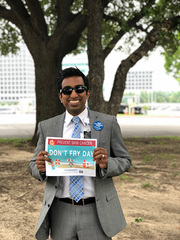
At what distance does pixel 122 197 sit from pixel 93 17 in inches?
180

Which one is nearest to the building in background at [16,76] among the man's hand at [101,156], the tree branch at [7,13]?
the tree branch at [7,13]

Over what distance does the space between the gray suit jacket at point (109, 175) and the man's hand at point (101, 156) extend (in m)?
0.08

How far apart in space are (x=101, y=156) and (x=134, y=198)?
13.3ft

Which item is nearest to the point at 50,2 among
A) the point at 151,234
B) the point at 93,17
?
the point at 93,17

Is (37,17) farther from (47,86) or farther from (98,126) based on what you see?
(98,126)

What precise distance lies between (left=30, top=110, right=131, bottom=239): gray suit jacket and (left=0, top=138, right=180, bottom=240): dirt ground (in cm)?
214

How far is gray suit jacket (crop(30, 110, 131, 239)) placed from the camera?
2135 millimetres

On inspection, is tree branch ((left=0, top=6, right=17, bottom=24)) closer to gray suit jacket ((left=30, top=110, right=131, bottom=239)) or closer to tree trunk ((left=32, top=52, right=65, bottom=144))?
tree trunk ((left=32, top=52, right=65, bottom=144))

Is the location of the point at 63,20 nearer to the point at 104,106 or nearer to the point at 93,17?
the point at 93,17

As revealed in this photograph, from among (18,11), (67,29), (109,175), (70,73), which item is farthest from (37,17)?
(109,175)

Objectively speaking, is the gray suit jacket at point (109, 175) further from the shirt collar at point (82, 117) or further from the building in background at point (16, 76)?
the building in background at point (16, 76)

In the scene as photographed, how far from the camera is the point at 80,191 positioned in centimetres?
208

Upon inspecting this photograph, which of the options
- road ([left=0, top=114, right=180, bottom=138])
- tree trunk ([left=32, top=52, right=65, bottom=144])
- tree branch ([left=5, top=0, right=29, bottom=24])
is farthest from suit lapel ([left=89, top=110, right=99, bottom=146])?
road ([left=0, top=114, right=180, bottom=138])

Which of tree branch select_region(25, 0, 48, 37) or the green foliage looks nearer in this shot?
tree branch select_region(25, 0, 48, 37)
